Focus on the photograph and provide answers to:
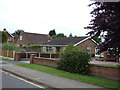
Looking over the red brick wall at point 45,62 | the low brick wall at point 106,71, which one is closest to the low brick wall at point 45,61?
the red brick wall at point 45,62

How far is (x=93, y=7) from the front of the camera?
863 centimetres

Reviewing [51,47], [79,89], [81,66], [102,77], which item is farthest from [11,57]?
[79,89]

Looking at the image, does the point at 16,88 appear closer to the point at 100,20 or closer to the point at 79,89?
the point at 79,89

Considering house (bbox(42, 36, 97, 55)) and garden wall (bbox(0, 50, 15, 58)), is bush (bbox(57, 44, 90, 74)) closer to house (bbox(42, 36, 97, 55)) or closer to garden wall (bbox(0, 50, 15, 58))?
garden wall (bbox(0, 50, 15, 58))

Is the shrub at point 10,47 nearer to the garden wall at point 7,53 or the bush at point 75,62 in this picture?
the garden wall at point 7,53

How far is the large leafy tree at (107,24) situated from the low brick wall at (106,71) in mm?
2815

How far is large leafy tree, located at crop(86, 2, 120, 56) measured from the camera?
736 centimetres

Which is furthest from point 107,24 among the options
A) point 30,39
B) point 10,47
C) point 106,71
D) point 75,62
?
point 30,39

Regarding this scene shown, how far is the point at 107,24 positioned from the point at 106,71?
488 cm

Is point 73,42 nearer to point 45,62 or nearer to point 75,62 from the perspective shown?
point 45,62

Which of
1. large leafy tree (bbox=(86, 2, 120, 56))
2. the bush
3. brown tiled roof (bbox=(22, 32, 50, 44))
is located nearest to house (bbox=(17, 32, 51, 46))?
brown tiled roof (bbox=(22, 32, 50, 44))

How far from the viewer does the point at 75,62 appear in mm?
13680

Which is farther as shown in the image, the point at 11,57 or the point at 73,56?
the point at 11,57

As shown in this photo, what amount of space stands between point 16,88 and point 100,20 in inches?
183
